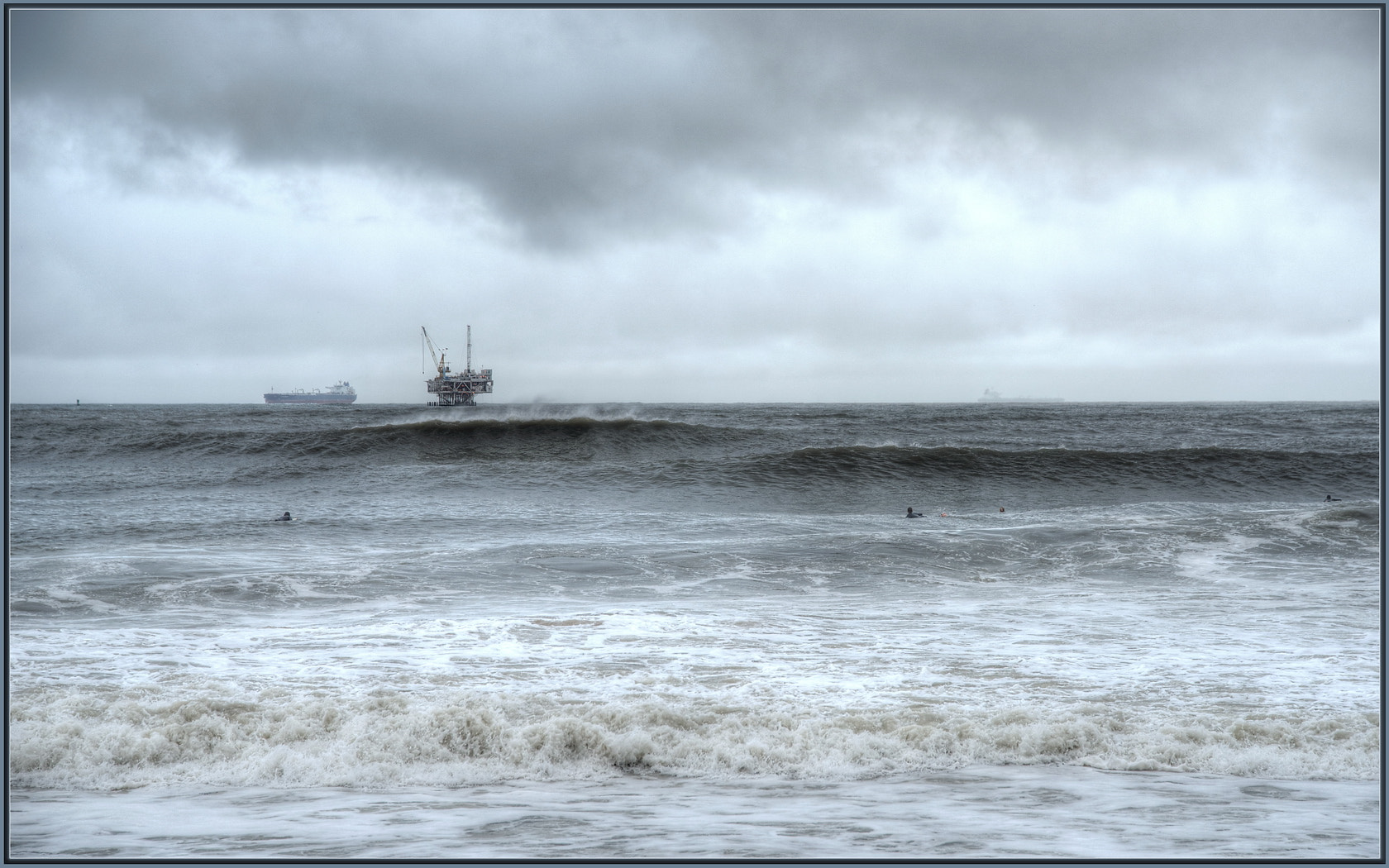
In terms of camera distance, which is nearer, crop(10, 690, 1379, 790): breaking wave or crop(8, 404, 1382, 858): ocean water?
crop(8, 404, 1382, 858): ocean water

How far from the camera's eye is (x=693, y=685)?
6.25 meters

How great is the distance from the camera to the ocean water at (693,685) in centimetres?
404

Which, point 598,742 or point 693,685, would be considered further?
point 693,685

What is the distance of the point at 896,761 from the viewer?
5.05m

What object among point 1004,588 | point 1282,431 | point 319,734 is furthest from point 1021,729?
point 1282,431

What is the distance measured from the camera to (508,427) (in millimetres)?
35469

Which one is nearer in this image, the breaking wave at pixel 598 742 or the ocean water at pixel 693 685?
the ocean water at pixel 693 685

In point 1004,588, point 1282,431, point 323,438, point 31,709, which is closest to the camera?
point 31,709

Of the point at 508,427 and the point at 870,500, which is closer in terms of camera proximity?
the point at 870,500

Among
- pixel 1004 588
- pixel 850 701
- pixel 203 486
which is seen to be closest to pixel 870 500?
pixel 1004 588

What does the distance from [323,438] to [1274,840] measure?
31940 millimetres

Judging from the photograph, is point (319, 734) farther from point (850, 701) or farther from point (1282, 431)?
point (1282, 431)

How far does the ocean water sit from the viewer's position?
4039mm

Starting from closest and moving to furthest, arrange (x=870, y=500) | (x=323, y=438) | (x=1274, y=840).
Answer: (x=1274, y=840) < (x=870, y=500) < (x=323, y=438)
